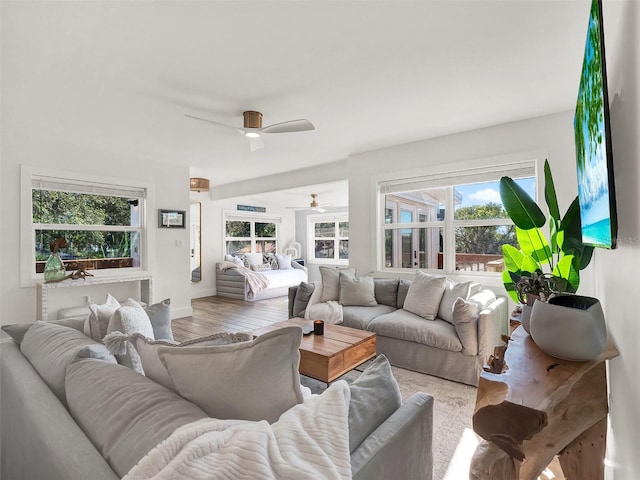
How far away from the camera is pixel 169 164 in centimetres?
485

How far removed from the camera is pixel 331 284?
3857mm

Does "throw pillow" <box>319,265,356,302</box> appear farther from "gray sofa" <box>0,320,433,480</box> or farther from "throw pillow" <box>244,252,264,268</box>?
Result: "throw pillow" <box>244,252,264,268</box>

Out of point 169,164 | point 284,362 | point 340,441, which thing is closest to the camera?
point 340,441

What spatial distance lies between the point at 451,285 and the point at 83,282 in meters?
4.22

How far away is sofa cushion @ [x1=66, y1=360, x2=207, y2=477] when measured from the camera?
754 mm

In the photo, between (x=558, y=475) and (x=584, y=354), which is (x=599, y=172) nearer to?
(x=584, y=354)

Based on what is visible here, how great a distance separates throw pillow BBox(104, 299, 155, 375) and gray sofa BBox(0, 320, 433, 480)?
3.9 inches

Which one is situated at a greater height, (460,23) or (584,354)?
(460,23)

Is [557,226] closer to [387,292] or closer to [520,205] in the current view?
[520,205]

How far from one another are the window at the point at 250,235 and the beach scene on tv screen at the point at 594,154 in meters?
7.05

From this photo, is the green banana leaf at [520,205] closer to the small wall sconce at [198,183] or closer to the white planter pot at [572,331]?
the white planter pot at [572,331]

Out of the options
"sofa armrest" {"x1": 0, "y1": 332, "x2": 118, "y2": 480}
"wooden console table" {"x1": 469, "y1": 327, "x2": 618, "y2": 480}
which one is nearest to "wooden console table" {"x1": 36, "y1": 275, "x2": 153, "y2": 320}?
"sofa armrest" {"x1": 0, "y1": 332, "x2": 118, "y2": 480}

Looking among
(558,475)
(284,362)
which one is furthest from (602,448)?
(284,362)

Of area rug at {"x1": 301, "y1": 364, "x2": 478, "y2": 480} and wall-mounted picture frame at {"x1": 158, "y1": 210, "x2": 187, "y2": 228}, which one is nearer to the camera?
area rug at {"x1": 301, "y1": 364, "x2": 478, "y2": 480}
